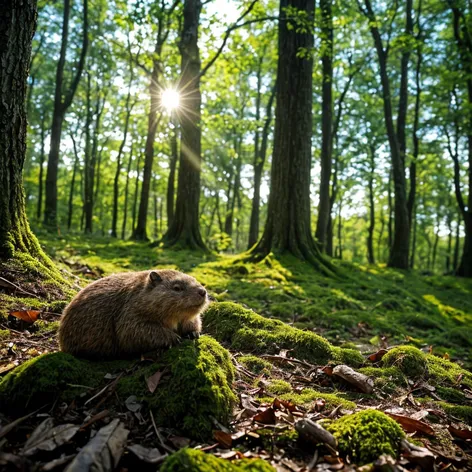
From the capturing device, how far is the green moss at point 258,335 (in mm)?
4844

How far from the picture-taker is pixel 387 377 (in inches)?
168

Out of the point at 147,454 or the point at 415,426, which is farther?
the point at 415,426

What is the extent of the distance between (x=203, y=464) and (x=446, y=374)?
12.9 ft

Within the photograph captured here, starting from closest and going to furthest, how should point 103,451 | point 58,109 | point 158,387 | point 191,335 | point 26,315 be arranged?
1. point 103,451
2. point 158,387
3. point 191,335
4. point 26,315
5. point 58,109

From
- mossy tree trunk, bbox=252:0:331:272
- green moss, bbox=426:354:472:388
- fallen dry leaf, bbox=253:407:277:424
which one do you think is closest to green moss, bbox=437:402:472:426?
green moss, bbox=426:354:472:388

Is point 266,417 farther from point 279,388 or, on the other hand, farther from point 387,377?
point 387,377

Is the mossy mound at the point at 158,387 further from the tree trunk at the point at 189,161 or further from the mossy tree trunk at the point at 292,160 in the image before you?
the tree trunk at the point at 189,161

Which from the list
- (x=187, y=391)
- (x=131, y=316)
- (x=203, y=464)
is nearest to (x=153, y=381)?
(x=187, y=391)

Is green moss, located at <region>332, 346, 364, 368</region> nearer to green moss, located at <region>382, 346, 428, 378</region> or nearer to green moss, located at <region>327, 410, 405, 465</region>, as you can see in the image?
green moss, located at <region>382, 346, 428, 378</region>

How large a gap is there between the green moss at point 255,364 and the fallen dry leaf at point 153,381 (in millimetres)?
1438

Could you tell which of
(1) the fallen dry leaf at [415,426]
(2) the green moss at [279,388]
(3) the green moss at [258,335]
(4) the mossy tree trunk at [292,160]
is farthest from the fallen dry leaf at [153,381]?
(4) the mossy tree trunk at [292,160]

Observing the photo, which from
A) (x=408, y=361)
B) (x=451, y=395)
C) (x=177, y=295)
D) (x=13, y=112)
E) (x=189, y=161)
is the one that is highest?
(x=189, y=161)

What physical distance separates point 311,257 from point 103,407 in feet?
30.3

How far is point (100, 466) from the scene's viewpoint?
218 cm
